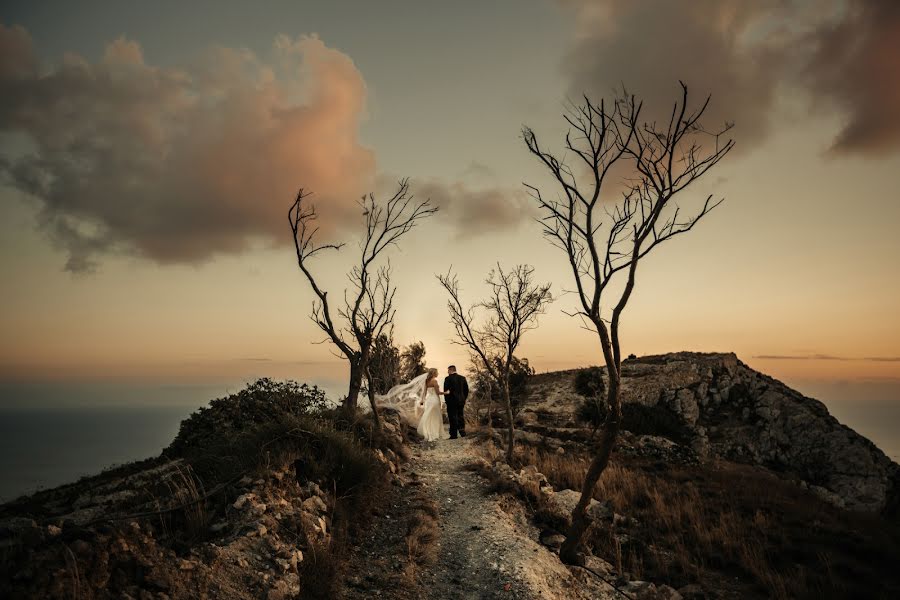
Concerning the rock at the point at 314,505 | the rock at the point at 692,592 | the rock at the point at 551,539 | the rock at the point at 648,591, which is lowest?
the rock at the point at 692,592

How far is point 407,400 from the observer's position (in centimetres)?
2208

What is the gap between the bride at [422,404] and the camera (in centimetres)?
2005

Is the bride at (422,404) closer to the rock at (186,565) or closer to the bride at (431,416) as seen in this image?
the bride at (431,416)

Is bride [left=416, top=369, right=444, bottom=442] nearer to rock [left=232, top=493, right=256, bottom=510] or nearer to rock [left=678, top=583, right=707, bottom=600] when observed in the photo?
rock [left=678, top=583, right=707, bottom=600]

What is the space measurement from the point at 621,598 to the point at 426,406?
550 inches

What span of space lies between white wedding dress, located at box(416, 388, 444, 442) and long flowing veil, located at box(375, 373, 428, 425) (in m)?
0.94

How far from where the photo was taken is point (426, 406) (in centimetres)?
2031

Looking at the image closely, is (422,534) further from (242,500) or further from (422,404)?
(422,404)

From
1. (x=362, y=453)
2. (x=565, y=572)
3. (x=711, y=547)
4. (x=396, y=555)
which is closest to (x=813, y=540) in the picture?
(x=711, y=547)

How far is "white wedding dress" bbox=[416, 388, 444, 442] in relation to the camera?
1989cm

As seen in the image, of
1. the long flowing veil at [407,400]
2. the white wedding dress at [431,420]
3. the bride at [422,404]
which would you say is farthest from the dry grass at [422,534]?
the long flowing veil at [407,400]

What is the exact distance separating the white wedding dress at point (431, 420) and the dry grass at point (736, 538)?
17.6 feet

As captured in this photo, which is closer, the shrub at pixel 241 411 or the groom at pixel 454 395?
the shrub at pixel 241 411

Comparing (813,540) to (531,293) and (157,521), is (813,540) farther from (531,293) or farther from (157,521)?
(157,521)
